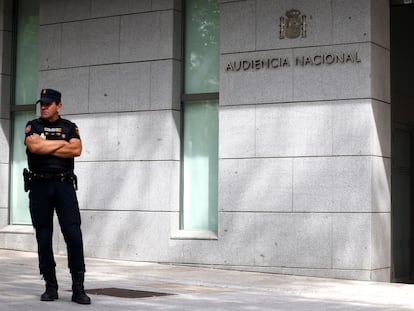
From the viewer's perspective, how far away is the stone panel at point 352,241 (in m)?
12.2

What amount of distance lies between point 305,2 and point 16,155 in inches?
247

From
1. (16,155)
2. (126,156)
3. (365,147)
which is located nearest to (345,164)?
(365,147)

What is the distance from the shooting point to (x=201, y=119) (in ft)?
46.2

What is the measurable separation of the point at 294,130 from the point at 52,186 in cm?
511

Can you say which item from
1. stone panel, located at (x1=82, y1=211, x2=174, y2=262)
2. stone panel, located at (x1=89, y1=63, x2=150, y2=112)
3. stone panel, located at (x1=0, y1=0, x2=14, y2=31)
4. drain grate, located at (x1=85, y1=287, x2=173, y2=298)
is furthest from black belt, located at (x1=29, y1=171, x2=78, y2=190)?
stone panel, located at (x1=0, y1=0, x2=14, y2=31)

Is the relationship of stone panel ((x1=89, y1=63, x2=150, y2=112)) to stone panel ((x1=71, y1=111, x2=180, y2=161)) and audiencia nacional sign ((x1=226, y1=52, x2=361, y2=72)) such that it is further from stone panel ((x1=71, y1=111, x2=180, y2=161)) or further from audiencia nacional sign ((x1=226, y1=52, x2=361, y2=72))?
audiencia nacional sign ((x1=226, y1=52, x2=361, y2=72))

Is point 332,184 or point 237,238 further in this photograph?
point 237,238

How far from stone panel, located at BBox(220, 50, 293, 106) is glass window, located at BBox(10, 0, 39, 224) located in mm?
4189

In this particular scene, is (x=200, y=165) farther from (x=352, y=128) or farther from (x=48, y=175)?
(x=48, y=175)

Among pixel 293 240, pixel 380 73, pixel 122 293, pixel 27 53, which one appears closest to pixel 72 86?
pixel 27 53

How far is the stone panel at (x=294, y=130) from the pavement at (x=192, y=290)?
1.83 m

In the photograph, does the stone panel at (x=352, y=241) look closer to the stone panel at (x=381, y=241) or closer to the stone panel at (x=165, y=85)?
the stone panel at (x=381, y=241)

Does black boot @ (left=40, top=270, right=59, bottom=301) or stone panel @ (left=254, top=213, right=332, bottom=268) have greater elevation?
stone panel @ (left=254, top=213, right=332, bottom=268)

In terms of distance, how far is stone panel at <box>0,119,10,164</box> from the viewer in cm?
1606
